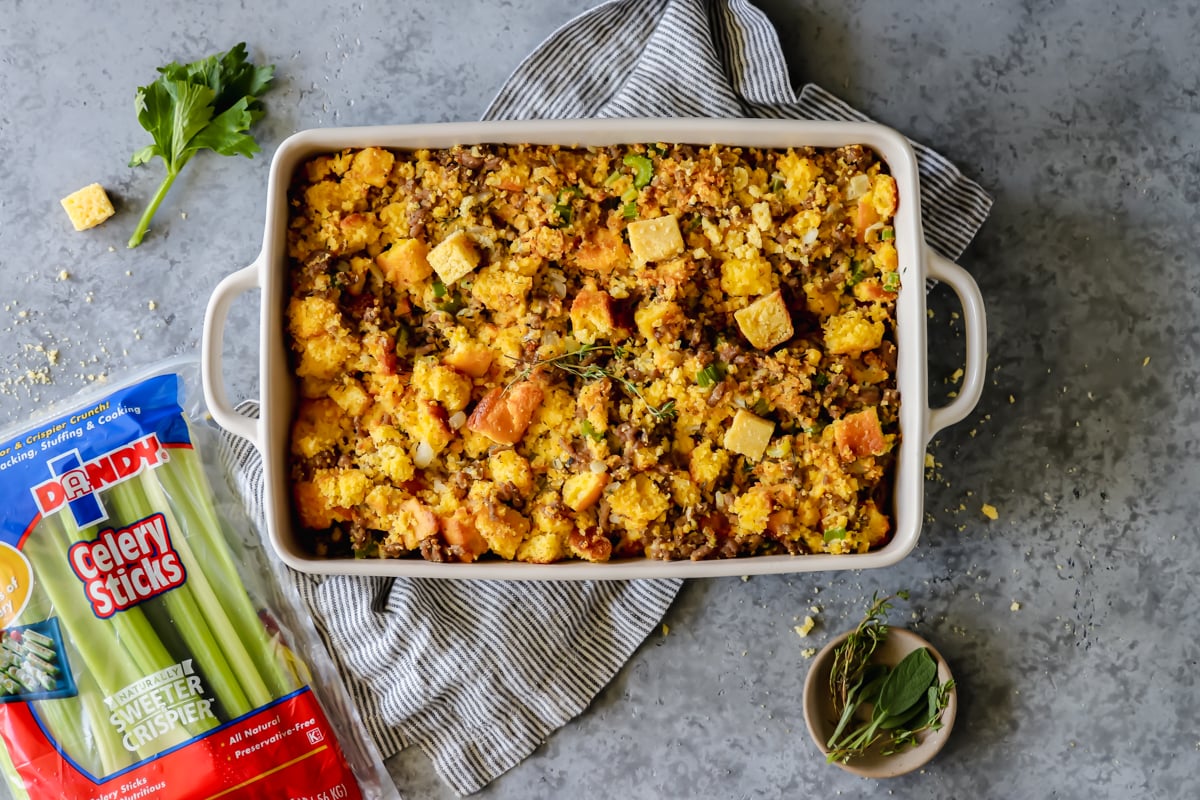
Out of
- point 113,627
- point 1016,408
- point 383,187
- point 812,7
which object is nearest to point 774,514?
point 1016,408

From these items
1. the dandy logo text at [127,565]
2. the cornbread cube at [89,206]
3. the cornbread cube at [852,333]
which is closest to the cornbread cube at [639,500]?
the cornbread cube at [852,333]

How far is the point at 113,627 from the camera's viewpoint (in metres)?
2.37

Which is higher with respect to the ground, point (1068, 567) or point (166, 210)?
point (166, 210)

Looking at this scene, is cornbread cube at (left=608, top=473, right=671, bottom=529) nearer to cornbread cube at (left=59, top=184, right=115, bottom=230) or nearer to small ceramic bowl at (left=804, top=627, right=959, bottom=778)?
small ceramic bowl at (left=804, top=627, right=959, bottom=778)

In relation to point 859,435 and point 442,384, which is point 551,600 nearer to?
point 442,384

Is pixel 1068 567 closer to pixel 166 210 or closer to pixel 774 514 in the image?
pixel 774 514

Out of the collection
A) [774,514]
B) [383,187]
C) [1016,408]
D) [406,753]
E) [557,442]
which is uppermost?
[383,187]

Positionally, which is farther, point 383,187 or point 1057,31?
point 1057,31

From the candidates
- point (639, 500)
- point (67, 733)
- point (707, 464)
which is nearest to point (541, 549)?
point (639, 500)

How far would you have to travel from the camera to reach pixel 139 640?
2373 millimetres

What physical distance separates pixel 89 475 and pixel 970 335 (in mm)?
2022

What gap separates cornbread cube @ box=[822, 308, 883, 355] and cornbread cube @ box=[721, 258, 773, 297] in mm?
157

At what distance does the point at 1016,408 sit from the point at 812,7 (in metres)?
1.07

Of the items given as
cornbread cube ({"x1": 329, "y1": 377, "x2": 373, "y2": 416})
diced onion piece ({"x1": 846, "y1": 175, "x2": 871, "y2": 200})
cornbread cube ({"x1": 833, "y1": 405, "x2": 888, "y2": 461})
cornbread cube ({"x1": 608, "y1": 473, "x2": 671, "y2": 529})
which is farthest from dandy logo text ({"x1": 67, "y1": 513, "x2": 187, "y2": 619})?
diced onion piece ({"x1": 846, "y1": 175, "x2": 871, "y2": 200})
